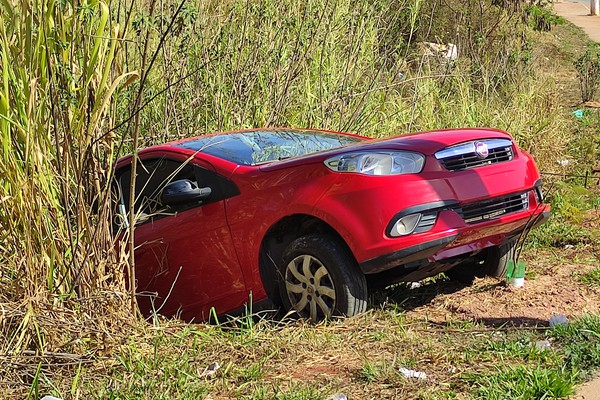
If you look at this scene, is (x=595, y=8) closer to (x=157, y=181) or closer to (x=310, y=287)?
(x=157, y=181)

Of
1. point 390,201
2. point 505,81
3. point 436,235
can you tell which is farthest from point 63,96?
point 505,81

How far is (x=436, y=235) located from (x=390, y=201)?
1.11ft

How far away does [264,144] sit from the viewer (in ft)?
20.4

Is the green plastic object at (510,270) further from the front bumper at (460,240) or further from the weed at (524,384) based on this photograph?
the weed at (524,384)

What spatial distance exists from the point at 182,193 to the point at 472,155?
6.05 ft

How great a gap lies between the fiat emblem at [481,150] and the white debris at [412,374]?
70.4 inches

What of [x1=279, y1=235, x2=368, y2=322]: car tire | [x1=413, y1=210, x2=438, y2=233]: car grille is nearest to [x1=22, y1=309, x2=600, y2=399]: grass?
[x1=279, y1=235, x2=368, y2=322]: car tire

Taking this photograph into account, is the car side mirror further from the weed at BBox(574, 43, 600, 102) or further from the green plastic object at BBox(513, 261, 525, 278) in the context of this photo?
the weed at BBox(574, 43, 600, 102)

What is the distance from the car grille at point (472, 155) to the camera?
5395 mm

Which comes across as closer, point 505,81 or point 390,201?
point 390,201

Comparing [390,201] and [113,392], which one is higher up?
[390,201]

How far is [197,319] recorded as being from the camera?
19.6ft

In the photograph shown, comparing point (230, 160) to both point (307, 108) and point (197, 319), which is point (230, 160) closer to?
point (197, 319)

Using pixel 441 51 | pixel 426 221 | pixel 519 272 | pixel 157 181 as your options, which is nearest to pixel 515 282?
pixel 519 272
